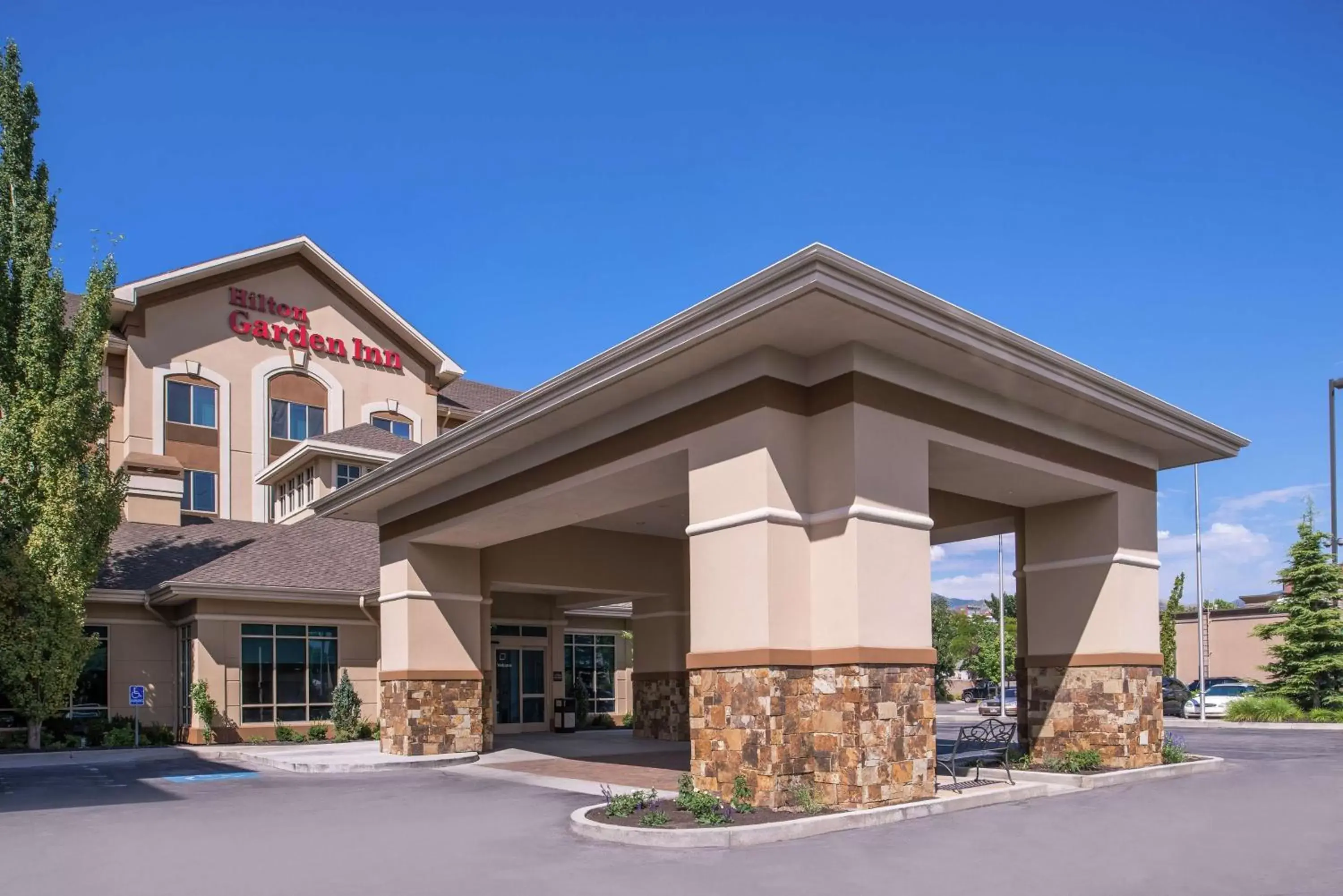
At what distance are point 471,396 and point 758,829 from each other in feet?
137

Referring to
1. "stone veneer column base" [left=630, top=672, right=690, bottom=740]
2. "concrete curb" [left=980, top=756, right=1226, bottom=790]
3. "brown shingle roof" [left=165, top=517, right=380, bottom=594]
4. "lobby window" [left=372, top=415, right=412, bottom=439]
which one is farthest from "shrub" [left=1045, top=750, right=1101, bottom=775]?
"lobby window" [left=372, top=415, right=412, bottom=439]

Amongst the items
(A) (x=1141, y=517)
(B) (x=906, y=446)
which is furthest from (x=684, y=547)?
(B) (x=906, y=446)

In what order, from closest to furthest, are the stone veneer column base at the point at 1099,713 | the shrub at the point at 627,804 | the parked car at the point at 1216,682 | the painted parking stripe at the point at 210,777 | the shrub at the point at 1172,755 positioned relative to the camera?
the shrub at the point at 627,804 < the stone veneer column base at the point at 1099,713 < the shrub at the point at 1172,755 < the painted parking stripe at the point at 210,777 < the parked car at the point at 1216,682

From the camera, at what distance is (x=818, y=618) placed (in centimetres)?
1288

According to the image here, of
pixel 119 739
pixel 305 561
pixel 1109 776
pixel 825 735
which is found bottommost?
pixel 119 739

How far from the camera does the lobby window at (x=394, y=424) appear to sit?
44.4 meters

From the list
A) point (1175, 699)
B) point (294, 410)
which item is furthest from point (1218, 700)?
point (294, 410)

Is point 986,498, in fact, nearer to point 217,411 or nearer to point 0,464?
point 0,464

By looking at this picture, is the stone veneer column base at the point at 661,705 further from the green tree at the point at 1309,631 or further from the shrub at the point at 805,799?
the green tree at the point at 1309,631

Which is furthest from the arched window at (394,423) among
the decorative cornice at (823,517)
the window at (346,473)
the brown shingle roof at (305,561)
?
the decorative cornice at (823,517)

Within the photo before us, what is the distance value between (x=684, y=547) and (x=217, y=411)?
74.9 feet

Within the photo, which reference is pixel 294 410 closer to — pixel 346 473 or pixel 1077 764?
pixel 346 473

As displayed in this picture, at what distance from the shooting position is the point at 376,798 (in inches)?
608

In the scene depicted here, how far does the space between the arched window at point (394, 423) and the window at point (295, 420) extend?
1.98 m
